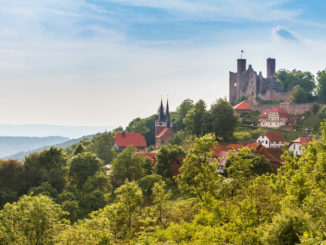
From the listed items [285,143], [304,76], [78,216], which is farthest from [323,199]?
[304,76]

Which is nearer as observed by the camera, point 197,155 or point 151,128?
point 197,155

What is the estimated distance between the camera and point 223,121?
7381 cm

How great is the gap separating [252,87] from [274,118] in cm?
2060

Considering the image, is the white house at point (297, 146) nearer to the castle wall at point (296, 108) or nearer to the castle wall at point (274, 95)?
the castle wall at point (296, 108)

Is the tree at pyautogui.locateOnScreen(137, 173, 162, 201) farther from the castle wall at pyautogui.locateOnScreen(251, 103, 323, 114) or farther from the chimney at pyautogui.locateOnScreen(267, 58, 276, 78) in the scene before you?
the chimney at pyautogui.locateOnScreen(267, 58, 276, 78)

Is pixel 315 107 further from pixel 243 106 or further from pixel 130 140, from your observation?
pixel 130 140

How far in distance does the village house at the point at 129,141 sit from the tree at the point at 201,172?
63.9m

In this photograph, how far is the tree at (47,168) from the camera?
4825cm

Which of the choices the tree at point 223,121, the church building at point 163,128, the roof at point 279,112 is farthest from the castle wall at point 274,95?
the church building at point 163,128

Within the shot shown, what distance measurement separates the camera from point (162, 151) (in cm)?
5575

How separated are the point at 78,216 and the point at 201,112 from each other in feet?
142

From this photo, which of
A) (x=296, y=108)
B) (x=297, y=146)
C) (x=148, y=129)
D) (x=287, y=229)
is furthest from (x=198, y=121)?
(x=287, y=229)

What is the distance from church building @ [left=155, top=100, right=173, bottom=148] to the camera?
282 ft

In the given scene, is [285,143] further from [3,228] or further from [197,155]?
[3,228]
